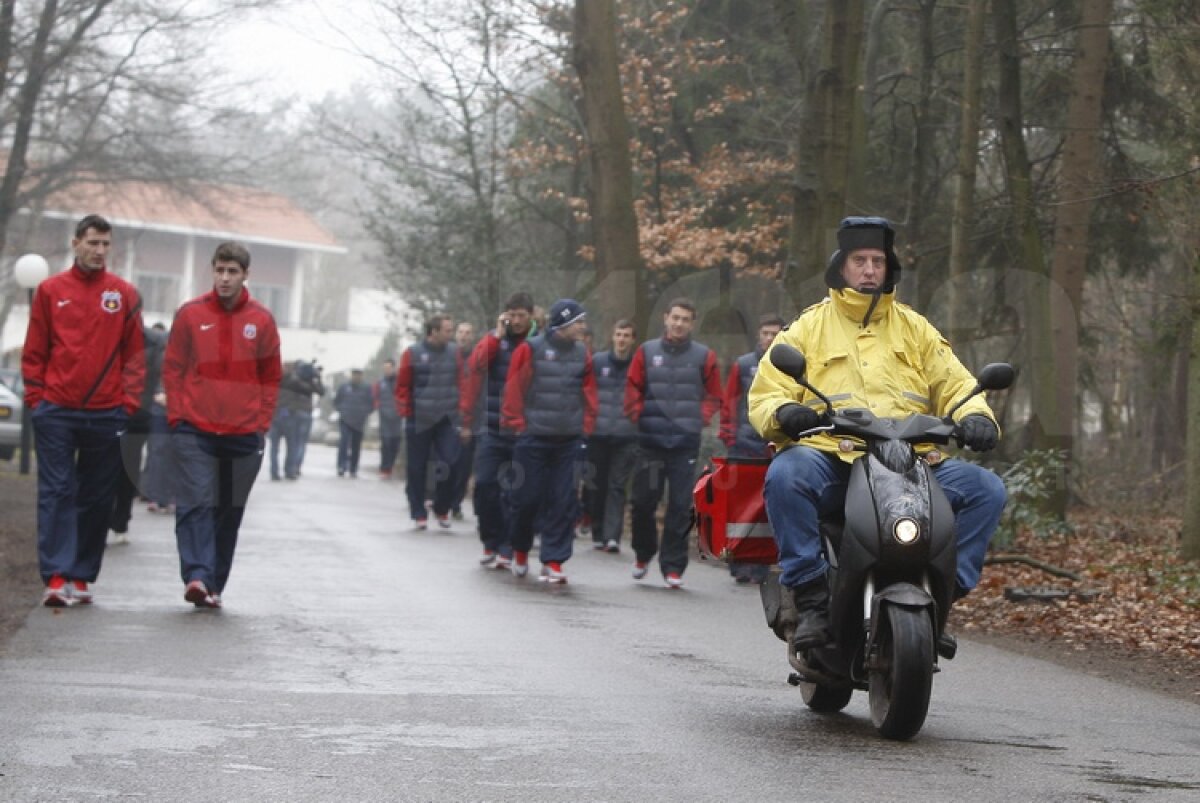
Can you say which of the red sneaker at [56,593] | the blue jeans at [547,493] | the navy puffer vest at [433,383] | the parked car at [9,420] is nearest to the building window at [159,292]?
the parked car at [9,420]

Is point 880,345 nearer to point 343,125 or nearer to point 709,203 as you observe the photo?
point 709,203

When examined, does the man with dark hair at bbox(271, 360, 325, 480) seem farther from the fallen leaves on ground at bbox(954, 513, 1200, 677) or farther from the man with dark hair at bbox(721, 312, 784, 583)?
the man with dark hair at bbox(721, 312, 784, 583)

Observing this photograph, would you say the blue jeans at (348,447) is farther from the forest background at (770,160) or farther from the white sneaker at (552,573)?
the white sneaker at (552,573)

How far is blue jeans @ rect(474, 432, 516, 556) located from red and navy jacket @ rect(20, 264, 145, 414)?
195 inches

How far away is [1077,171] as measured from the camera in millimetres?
18391

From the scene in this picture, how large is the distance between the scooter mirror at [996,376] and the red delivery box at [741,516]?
3.66ft

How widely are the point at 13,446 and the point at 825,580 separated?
25.4 meters

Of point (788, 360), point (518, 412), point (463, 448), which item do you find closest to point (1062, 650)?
point (788, 360)

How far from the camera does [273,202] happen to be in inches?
1372

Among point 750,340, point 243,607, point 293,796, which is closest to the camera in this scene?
point 293,796

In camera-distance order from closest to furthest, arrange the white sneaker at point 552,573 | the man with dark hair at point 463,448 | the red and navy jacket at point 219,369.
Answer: the red and navy jacket at point 219,369 → the white sneaker at point 552,573 → the man with dark hair at point 463,448

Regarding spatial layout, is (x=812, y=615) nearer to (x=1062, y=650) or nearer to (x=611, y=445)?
(x=1062, y=650)

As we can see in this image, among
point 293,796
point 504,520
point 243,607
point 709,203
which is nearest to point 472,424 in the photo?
point 504,520

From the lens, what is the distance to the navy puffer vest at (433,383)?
19.6 meters
